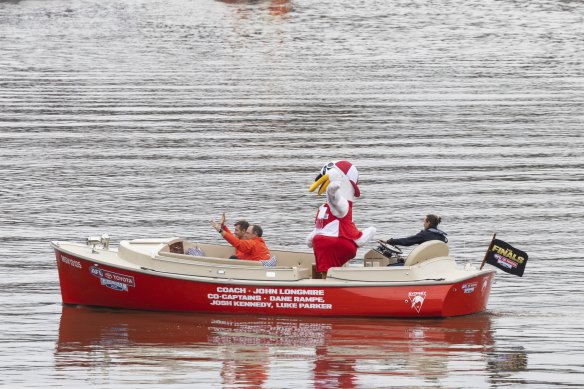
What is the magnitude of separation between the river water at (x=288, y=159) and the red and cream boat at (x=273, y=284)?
201mm

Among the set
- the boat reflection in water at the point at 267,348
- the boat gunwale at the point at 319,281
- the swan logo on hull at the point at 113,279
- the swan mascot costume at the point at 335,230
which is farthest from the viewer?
the swan logo on hull at the point at 113,279

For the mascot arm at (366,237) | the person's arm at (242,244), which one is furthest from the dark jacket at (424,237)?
the person's arm at (242,244)

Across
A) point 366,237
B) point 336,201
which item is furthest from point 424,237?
point 336,201

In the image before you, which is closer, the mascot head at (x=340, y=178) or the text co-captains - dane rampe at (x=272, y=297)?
the text co-captains - dane rampe at (x=272, y=297)

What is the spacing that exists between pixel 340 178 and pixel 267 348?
2.87m

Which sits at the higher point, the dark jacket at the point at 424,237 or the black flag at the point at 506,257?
the dark jacket at the point at 424,237

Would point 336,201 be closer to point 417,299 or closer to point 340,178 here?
point 340,178

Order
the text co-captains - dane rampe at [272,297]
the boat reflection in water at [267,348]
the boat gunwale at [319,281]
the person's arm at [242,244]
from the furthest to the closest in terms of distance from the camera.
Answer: the person's arm at [242,244] < the text co-captains - dane rampe at [272,297] < the boat gunwale at [319,281] < the boat reflection in water at [267,348]

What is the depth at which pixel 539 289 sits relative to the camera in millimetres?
19172

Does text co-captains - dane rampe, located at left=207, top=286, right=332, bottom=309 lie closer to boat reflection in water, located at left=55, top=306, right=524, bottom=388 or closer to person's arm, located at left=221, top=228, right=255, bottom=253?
boat reflection in water, located at left=55, top=306, right=524, bottom=388

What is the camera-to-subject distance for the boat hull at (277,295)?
54.7 ft

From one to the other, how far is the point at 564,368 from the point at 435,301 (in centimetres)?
272

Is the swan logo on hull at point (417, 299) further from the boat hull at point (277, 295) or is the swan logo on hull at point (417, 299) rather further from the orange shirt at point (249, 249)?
the orange shirt at point (249, 249)

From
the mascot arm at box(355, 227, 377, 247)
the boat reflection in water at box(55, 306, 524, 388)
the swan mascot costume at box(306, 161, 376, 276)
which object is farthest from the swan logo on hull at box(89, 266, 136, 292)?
the mascot arm at box(355, 227, 377, 247)
